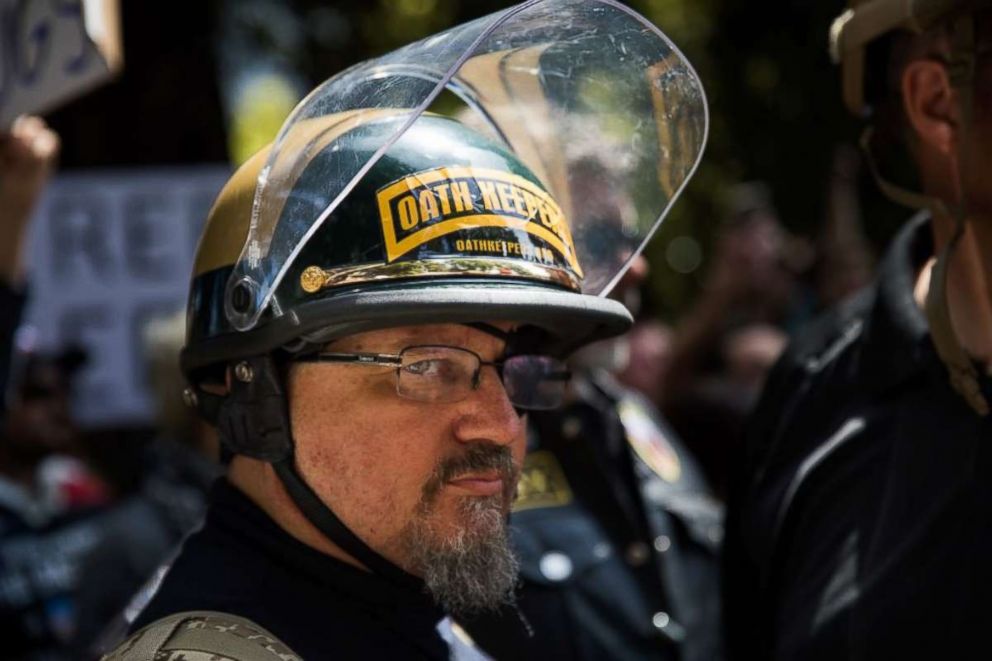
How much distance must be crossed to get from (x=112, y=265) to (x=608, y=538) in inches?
106

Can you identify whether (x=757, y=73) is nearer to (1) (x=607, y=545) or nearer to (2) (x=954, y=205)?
(1) (x=607, y=545)

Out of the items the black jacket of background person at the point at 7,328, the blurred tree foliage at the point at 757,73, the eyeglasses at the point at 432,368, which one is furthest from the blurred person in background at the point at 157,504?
the blurred tree foliage at the point at 757,73

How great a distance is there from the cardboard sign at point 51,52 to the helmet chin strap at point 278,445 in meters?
1.03

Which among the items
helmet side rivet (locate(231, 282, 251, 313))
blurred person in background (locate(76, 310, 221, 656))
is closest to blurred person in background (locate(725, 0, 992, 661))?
helmet side rivet (locate(231, 282, 251, 313))

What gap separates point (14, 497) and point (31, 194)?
2.23m

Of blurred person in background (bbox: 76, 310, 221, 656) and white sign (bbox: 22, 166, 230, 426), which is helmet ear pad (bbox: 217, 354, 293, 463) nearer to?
blurred person in background (bbox: 76, 310, 221, 656)

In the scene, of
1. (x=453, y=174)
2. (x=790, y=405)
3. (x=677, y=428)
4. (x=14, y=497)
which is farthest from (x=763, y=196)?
(x=453, y=174)

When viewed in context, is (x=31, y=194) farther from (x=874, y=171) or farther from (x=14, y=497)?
(x=14, y=497)

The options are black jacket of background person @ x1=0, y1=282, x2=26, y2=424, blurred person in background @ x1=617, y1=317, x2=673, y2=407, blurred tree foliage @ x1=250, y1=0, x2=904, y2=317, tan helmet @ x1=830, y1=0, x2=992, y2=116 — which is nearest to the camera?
tan helmet @ x1=830, y1=0, x2=992, y2=116

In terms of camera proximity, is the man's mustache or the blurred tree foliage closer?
the man's mustache

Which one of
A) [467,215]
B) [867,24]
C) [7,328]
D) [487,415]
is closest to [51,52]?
[7,328]

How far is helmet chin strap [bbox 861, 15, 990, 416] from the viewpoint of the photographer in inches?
102

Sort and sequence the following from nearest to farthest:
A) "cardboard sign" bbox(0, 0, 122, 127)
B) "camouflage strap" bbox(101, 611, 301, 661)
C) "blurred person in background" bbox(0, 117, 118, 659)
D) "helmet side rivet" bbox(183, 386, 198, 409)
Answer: "camouflage strap" bbox(101, 611, 301, 661) → "helmet side rivet" bbox(183, 386, 198, 409) → "cardboard sign" bbox(0, 0, 122, 127) → "blurred person in background" bbox(0, 117, 118, 659)

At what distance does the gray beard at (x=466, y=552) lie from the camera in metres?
2.19
